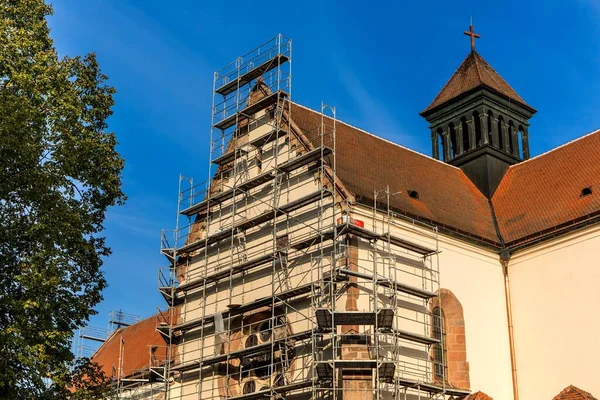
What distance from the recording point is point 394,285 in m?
22.1

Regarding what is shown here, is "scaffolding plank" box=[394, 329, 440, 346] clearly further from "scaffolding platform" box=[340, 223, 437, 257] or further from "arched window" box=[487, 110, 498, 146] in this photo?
"arched window" box=[487, 110, 498, 146]

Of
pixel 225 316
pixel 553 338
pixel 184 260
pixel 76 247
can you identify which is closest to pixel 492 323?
pixel 553 338

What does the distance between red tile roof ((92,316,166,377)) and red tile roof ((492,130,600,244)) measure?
12799 mm

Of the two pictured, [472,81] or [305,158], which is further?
[472,81]

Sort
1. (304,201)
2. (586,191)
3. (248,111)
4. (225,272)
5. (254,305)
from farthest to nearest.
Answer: (248,111), (586,191), (225,272), (254,305), (304,201)

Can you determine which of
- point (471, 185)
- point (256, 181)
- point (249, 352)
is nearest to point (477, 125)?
point (471, 185)

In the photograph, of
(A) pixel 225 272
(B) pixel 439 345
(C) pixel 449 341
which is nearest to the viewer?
(B) pixel 439 345

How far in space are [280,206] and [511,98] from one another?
1284 centimetres

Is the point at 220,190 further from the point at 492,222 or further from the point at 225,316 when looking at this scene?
the point at 492,222

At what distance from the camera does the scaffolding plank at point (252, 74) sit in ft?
88.4

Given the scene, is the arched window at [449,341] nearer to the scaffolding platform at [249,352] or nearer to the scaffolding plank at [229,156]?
the scaffolding platform at [249,352]

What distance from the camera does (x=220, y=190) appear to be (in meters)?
27.8

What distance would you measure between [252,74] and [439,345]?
32.2ft

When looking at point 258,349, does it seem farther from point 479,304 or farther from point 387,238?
point 479,304
